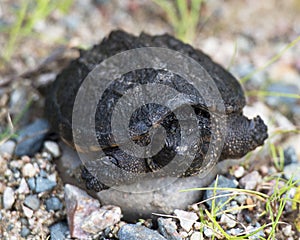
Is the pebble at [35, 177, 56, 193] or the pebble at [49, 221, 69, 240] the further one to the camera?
the pebble at [35, 177, 56, 193]

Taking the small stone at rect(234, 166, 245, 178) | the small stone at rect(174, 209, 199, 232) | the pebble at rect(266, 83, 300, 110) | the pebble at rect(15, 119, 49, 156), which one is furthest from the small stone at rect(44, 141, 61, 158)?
the pebble at rect(266, 83, 300, 110)

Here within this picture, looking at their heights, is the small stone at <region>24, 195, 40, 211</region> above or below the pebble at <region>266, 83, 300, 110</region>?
below

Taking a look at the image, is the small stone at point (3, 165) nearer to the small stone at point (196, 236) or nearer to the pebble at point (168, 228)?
the pebble at point (168, 228)

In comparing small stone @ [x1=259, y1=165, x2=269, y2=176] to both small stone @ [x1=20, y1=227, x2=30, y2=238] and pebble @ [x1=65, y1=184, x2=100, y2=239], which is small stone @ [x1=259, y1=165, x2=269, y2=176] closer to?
pebble @ [x1=65, y1=184, x2=100, y2=239]

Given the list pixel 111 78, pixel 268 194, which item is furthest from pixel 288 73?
pixel 111 78

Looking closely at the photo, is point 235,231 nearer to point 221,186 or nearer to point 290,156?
point 221,186

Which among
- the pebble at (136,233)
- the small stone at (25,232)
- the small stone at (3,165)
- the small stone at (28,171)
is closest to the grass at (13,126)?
the small stone at (3,165)
